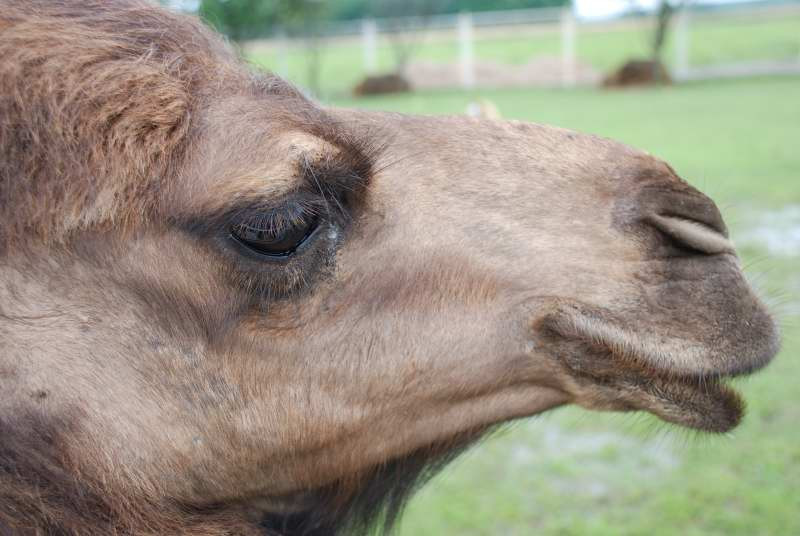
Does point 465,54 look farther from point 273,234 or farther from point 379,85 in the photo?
point 273,234

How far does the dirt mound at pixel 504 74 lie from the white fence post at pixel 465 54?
0.62ft

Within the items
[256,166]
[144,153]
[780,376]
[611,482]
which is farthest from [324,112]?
[780,376]

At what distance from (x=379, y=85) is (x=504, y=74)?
5.18 meters

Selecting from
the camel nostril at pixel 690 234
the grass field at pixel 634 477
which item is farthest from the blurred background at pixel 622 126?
the camel nostril at pixel 690 234

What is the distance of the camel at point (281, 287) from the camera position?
1.84 meters

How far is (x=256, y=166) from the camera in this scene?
186cm

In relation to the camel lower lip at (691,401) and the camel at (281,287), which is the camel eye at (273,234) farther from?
the camel lower lip at (691,401)

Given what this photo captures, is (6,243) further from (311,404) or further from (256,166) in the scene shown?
(311,404)

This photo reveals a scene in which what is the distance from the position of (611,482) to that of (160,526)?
9.67 ft

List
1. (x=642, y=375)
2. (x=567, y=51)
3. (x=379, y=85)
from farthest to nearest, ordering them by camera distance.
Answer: (x=567, y=51) → (x=379, y=85) → (x=642, y=375)

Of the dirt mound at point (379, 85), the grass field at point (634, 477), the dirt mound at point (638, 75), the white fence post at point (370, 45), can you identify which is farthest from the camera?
the white fence post at point (370, 45)

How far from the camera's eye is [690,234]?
2.07 meters

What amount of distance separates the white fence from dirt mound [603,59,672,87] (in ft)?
5.71

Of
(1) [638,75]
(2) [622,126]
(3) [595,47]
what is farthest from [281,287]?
(3) [595,47]
